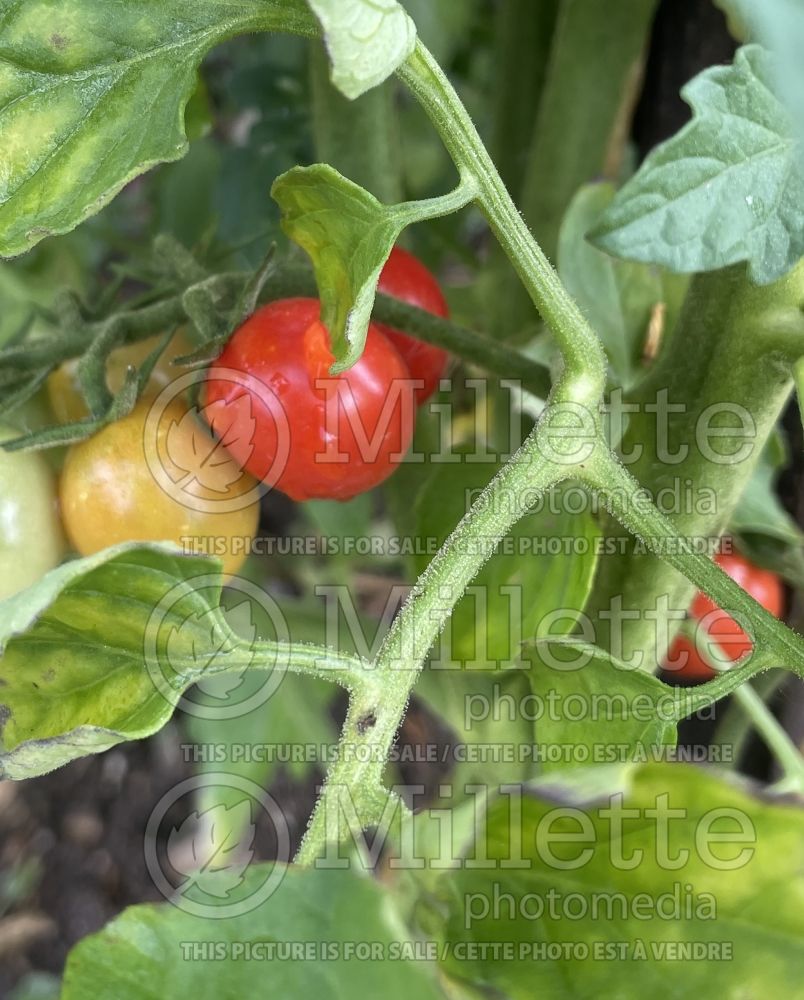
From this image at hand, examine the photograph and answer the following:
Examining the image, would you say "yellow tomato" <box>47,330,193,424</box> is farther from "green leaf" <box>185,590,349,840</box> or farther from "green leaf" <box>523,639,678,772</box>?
"green leaf" <box>185,590,349,840</box>

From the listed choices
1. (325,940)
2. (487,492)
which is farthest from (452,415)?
(325,940)

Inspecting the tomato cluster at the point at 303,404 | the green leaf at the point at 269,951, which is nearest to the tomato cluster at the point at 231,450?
the tomato cluster at the point at 303,404

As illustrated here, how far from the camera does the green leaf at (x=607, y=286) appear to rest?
1.79ft

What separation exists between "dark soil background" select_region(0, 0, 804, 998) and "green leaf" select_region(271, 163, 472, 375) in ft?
Result: 3.28

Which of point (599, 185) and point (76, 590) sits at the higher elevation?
point (599, 185)

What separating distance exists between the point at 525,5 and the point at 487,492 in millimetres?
554

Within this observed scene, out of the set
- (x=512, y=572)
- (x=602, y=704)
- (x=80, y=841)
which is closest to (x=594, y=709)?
(x=602, y=704)

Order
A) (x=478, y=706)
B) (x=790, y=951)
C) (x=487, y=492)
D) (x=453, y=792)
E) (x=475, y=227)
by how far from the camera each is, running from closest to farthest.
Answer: (x=790, y=951) → (x=487, y=492) → (x=478, y=706) → (x=453, y=792) → (x=475, y=227)

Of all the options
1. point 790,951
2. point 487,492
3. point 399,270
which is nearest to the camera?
point 790,951

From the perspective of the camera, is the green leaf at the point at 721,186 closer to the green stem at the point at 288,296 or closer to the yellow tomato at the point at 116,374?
the green stem at the point at 288,296

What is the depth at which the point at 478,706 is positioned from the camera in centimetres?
62

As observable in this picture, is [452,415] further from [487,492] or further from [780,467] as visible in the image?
[487,492]

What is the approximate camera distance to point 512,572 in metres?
0.48

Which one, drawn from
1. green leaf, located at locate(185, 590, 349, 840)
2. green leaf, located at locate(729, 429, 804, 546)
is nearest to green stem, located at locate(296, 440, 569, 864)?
green leaf, located at locate(729, 429, 804, 546)
